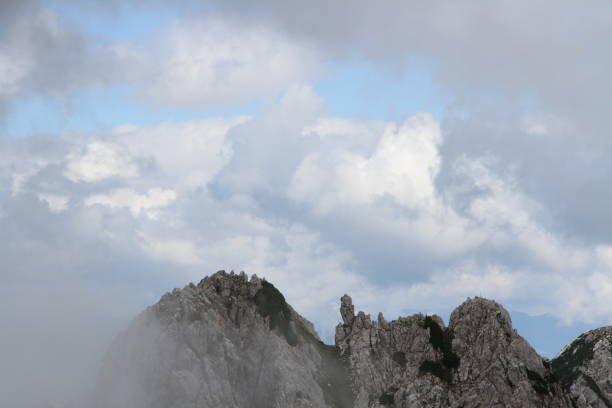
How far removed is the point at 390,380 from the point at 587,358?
45626mm

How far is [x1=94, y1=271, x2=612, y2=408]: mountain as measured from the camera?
525 feet

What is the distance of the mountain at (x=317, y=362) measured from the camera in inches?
6299

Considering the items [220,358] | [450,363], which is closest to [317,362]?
[220,358]

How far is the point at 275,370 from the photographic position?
16500 centimetres

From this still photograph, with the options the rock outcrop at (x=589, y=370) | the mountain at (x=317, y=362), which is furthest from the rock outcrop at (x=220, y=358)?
the rock outcrop at (x=589, y=370)

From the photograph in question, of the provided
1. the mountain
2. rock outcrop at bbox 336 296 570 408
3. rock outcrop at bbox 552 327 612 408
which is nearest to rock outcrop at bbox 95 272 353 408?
the mountain

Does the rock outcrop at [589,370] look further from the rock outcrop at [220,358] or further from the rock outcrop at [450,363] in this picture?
the rock outcrop at [220,358]

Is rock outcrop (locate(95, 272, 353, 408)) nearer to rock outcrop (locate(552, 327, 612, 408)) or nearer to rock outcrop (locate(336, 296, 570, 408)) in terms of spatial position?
rock outcrop (locate(336, 296, 570, 408))

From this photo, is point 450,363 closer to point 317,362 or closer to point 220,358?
point 317,362

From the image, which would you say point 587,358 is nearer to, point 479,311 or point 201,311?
point 479,311

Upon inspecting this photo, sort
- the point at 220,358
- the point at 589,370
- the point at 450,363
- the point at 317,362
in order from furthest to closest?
the point at 317,362, the point at 450,363, the point at 220,358, the point at 589,370

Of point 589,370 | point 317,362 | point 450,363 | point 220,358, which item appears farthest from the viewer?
point 317,362

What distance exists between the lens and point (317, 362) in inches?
6914

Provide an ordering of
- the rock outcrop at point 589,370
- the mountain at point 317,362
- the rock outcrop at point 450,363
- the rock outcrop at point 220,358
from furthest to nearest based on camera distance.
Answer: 1. the rock outcrop at point 450,363
2. the mountain at point 317,362
3. the rock outcrop at point 589,370
4. the rock outcrop at point 220,358
